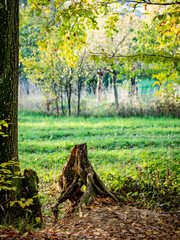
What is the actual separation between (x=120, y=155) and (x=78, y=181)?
3259 millimetres

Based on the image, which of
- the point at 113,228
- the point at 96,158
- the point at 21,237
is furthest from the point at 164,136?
the point at 21,237

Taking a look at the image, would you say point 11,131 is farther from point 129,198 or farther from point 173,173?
point 173,173

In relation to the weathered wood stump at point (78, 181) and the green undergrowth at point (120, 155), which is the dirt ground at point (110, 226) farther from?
the green undergrowth at point (120, 155)

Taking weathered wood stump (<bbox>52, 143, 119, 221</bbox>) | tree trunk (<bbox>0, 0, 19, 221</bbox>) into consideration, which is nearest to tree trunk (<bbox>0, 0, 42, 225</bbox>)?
tree trunk (<bbox>0, 0, 19, 221</bbox>)

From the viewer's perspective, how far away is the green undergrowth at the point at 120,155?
428cm

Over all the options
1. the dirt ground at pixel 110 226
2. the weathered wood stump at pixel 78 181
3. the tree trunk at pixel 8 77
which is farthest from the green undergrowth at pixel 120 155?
the tree trunk at pixel 8 77

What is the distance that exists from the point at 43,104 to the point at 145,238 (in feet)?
43.1

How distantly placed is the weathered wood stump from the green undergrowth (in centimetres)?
33

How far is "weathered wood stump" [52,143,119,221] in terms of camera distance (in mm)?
3658

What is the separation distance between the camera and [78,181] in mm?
3902

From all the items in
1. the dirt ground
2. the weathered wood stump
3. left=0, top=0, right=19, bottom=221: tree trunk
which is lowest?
the dirt ground

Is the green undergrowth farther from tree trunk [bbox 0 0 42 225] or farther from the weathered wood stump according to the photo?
tree trunk [bbox 0 0 42 225]

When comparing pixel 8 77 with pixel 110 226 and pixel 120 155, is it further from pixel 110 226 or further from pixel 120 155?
pixel 120 155

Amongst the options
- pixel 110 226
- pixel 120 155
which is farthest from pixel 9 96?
pixel 120 155
